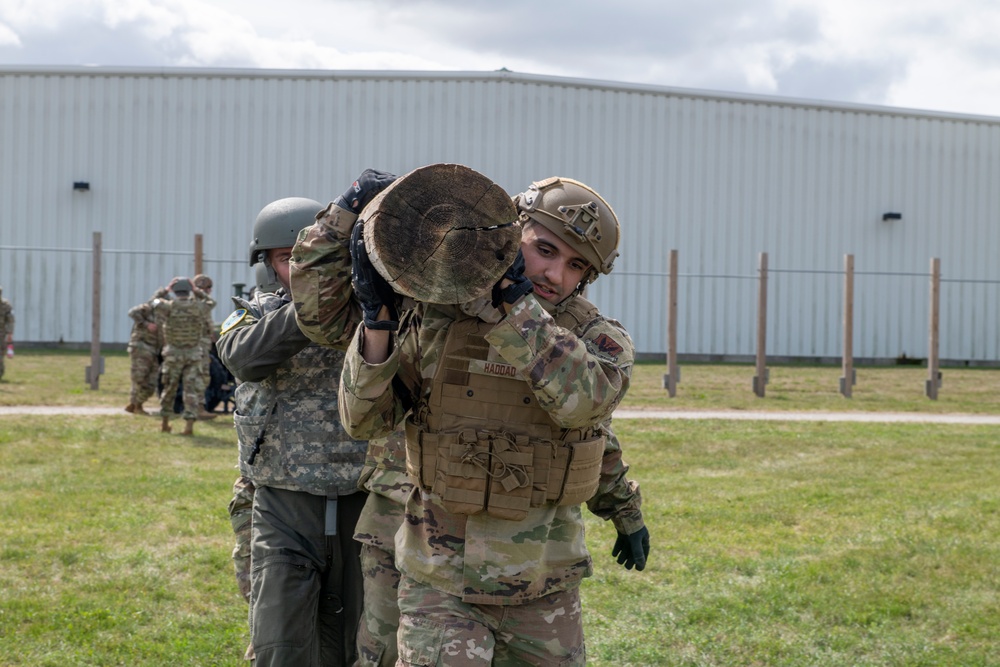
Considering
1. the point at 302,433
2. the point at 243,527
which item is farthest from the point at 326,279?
the point at 243,527

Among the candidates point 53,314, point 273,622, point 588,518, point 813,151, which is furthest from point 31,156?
point 273,622

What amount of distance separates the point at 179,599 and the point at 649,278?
73.2 feet

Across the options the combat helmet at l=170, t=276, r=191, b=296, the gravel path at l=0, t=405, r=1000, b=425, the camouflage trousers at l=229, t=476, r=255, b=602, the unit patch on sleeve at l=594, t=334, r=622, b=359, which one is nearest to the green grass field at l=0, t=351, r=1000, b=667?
the gravel path at l=0, t=405, r=1000, b=425

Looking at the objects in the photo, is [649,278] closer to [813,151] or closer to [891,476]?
[813,151]

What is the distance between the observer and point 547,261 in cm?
312

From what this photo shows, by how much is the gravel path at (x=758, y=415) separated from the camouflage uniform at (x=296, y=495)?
10.7m

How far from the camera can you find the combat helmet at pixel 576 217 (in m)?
3.08

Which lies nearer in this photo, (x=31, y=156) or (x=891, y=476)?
(x=891, y=476)

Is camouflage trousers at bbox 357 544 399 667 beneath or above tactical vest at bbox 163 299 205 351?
beneath

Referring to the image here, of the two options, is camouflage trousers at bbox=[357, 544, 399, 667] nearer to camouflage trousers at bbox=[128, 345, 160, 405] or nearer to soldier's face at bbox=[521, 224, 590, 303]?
soldier's face at bbox=[521, 224, 590, 303]

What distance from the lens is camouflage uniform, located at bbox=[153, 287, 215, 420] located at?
42.9ft

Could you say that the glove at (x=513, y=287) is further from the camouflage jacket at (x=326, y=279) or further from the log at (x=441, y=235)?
the camouflage jacket at (x=326, y=279)

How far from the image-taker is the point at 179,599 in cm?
627

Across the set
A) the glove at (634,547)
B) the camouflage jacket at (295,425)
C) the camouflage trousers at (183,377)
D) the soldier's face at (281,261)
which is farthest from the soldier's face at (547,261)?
the camouflage trousers at (183,377)
